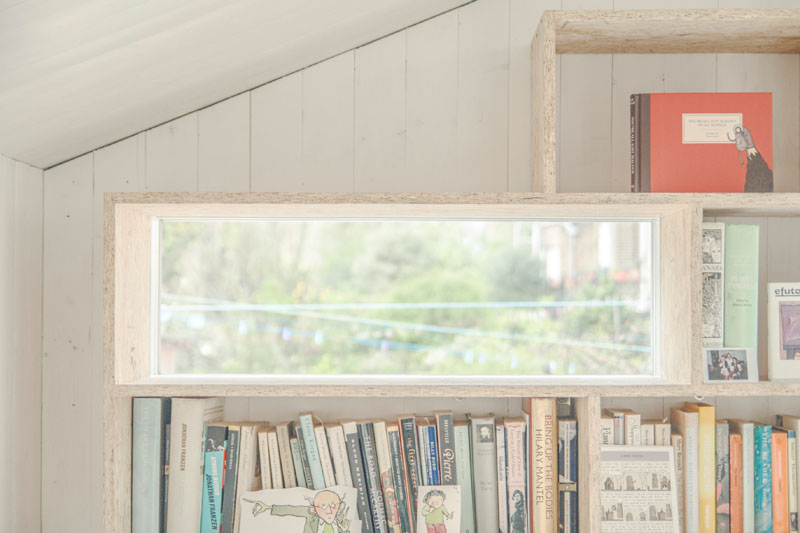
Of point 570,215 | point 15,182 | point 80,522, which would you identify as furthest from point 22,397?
point 570,215

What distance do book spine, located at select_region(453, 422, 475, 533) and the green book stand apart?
60 cm

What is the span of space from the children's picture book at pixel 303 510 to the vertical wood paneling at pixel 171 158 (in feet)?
2.50

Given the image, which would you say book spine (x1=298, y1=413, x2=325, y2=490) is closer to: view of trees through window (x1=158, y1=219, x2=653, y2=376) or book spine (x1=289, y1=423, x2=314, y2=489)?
book spine (x1=289, y1=423, x2=314, y2=489)

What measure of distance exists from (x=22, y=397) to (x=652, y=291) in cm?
154

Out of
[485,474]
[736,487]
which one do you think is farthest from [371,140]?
[736,487]

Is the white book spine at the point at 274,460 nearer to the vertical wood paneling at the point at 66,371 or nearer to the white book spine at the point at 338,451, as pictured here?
the white book spine at the point at 338,451

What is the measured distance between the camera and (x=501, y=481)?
1481 millimetres

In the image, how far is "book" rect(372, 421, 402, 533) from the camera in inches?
58.4

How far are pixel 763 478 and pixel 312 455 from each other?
1004 mm

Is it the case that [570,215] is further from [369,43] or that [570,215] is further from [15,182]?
[15,182]

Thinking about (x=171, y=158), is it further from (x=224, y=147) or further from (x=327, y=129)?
(x=327, y=129)

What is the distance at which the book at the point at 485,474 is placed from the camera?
1.49 meters

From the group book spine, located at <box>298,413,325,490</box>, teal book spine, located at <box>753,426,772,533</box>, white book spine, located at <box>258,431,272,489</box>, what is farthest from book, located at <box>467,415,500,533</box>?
teal book spine, located at <box>753,426,772,533</box>

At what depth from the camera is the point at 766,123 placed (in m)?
1.44
